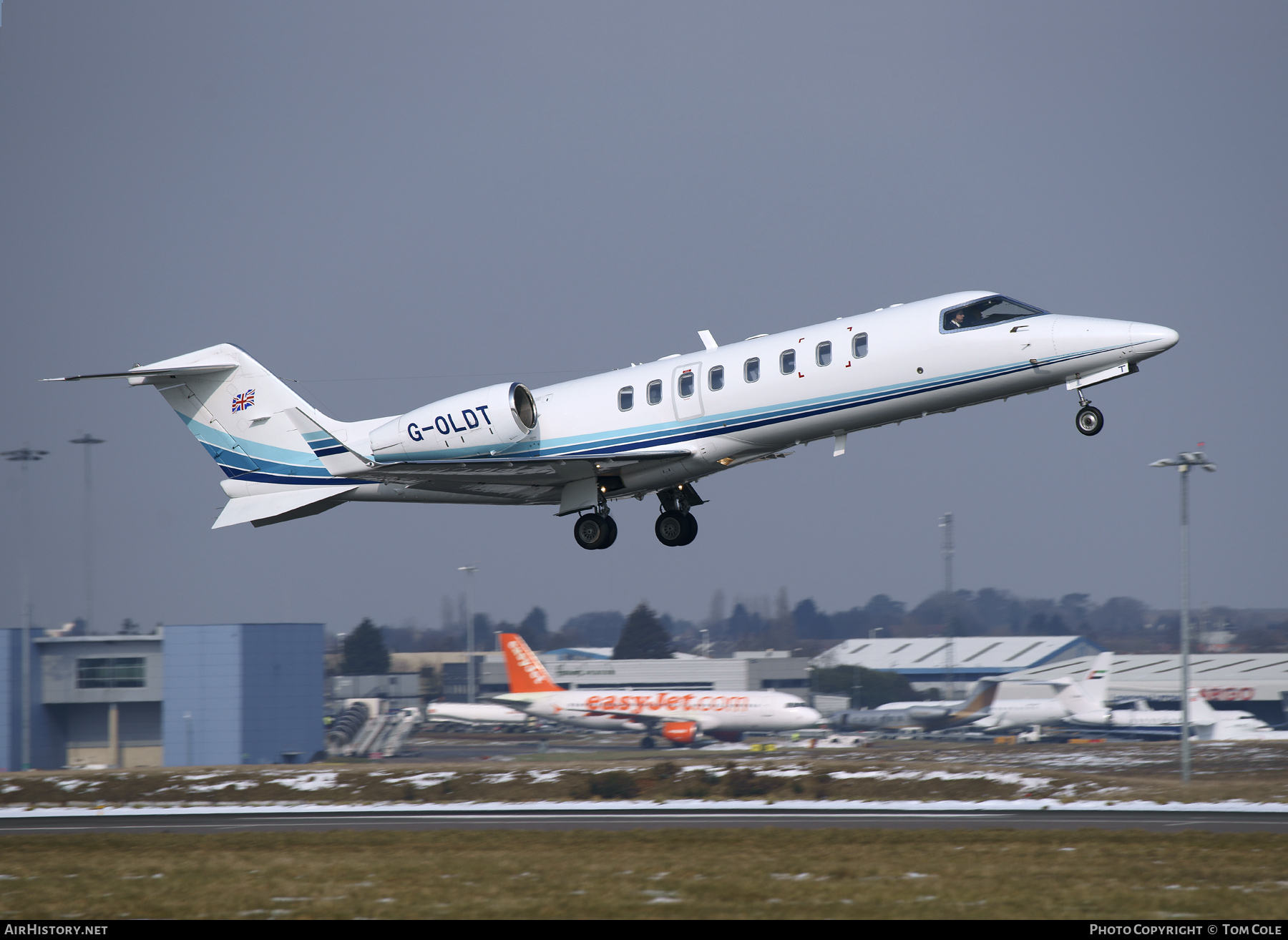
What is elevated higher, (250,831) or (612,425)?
(612,425)

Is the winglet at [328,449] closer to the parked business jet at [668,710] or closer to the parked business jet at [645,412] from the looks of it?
the parked business jet at [645,412]

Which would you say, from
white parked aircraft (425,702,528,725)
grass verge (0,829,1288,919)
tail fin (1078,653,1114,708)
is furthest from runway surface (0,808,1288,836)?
tail fin (1078,653,1114,708)

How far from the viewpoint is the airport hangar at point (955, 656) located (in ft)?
304

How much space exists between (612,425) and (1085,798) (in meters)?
15.6

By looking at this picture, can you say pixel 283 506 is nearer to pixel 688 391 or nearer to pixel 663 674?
pixel 688 391

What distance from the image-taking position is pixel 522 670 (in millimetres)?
58469

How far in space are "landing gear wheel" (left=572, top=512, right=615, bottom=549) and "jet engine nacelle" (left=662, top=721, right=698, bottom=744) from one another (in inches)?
1229

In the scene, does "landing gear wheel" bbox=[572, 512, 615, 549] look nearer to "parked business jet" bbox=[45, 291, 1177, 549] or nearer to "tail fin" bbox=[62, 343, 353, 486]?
"parked business jet" bbox=[45, 291, 1177, 549]

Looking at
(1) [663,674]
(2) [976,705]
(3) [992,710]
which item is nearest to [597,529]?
(3) [992,710]

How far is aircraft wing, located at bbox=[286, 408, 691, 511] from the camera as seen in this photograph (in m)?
22.3
